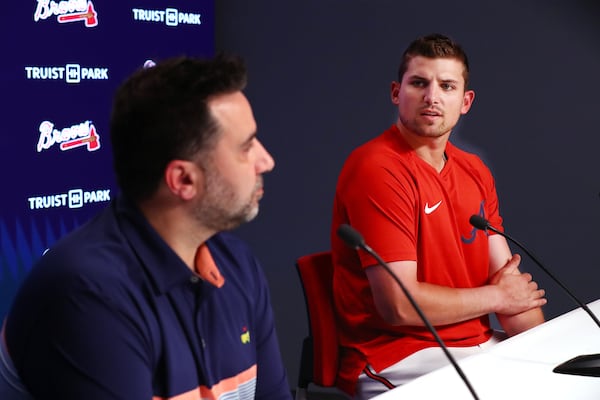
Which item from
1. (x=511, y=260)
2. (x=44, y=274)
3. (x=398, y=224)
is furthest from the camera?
(x=511, y=260)

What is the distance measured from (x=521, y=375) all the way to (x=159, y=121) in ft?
3.18

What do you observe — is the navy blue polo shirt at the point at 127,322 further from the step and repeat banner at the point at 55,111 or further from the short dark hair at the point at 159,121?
the step and repeat banner at the point at 55,111

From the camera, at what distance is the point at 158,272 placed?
156 centimetres

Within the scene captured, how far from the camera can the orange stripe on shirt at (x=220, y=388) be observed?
1.58m

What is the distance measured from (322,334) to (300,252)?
180 centimetres

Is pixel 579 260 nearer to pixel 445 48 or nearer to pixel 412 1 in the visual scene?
pixel 412 1

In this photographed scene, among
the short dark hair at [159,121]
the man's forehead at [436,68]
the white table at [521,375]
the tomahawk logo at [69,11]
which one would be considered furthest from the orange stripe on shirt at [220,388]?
the tomahawk logo at [69,11]

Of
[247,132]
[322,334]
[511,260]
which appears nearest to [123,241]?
[247,132]

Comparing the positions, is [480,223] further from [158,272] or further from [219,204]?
[158,272]

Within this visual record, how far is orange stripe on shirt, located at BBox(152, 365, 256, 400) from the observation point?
158cm

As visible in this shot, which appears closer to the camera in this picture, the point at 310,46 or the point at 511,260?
the point at 511,260

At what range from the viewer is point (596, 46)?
391 centimetres

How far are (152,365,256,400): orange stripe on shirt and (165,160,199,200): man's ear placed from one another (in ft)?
1.16

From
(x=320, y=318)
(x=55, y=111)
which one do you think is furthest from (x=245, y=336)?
(x=55, y=111)
